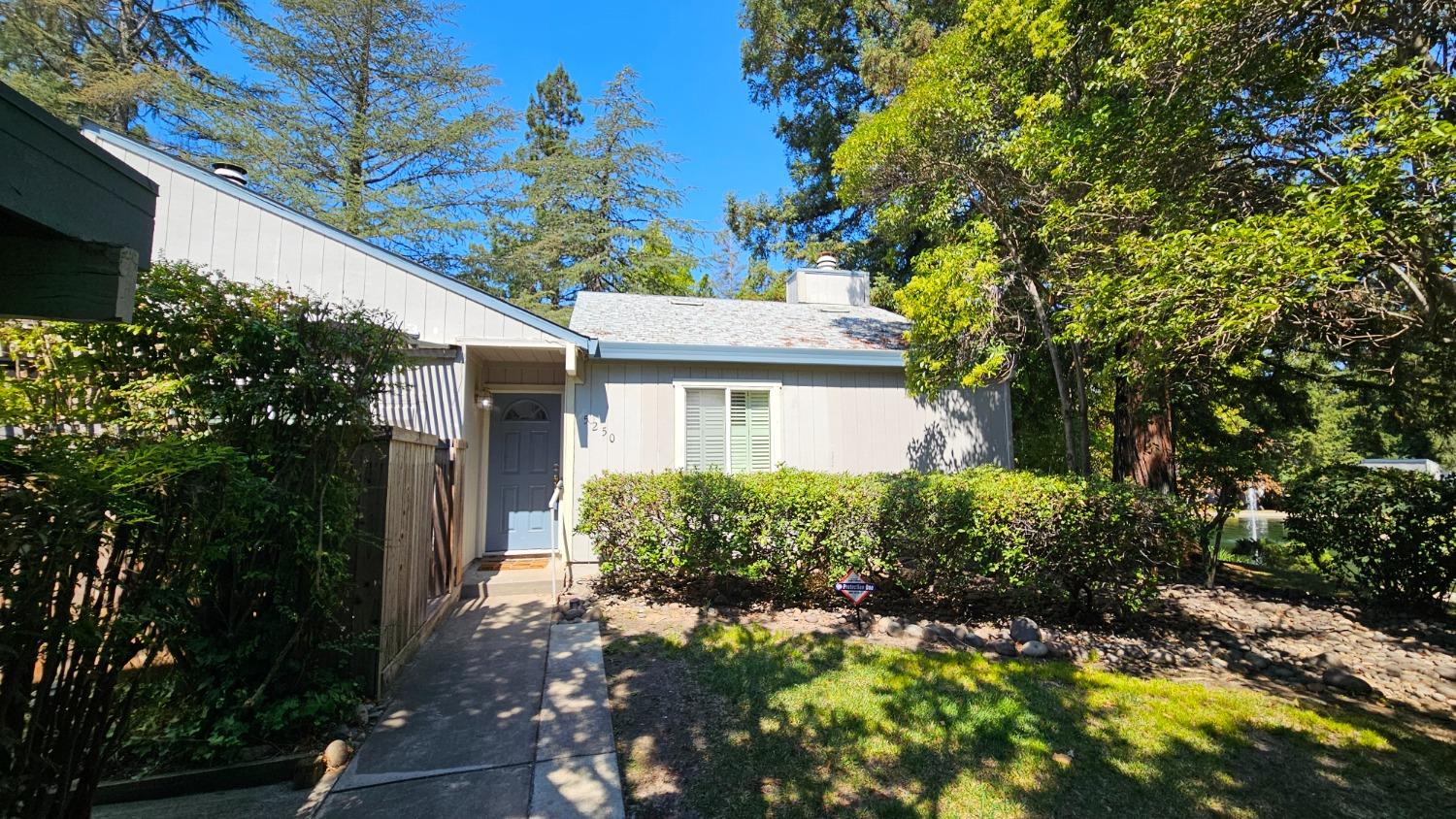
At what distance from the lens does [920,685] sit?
3.94 m

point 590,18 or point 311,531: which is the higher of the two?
point 590,18

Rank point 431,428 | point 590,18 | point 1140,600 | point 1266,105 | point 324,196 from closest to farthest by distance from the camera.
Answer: point 1140,600 < point 1266,105 < point 431,428 < point 590,18 < point 324,196

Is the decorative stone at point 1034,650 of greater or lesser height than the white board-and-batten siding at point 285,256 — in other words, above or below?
below

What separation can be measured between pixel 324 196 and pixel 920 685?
20.1 metres

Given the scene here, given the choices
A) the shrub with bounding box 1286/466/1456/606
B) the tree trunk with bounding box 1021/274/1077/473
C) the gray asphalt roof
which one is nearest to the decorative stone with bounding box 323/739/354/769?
the gray asphalt roof

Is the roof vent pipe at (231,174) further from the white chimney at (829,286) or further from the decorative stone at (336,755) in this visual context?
the white chimney at (829,286)

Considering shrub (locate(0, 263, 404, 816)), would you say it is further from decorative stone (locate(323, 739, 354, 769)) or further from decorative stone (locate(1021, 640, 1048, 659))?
decorative stone (locate(1021, 640, 1048, 659))

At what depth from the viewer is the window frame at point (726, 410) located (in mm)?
7629

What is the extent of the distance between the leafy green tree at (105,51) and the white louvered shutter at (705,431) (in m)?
17.9

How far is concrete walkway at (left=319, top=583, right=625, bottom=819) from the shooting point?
2.64 meters

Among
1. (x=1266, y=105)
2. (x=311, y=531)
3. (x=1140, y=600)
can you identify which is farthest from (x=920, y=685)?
(x=1266, y=105)

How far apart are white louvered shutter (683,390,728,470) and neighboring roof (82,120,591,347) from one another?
1.67 metres

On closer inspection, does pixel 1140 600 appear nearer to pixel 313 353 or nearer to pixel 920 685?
pixel 920 685

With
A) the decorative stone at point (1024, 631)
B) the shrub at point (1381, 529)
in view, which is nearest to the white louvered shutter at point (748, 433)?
the decorative stone at point (1024, 631)
